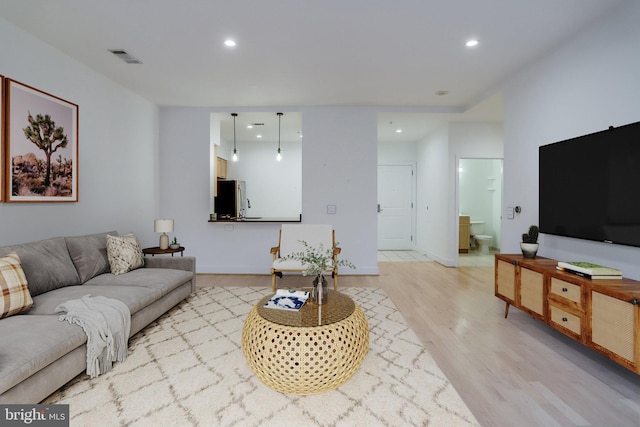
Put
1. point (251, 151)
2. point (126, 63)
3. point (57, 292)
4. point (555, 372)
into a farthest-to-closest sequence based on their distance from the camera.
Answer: point (251, 151) < point (126, 63) < point (57, 292) < point (555, 372)

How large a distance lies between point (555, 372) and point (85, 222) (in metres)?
4.73

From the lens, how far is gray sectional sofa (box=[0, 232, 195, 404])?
1623 millimetres

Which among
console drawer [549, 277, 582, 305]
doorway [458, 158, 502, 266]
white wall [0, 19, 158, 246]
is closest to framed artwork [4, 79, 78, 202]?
white wall [0, 19, 158, 246]

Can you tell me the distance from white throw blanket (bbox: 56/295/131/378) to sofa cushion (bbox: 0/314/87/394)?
0.06 metres

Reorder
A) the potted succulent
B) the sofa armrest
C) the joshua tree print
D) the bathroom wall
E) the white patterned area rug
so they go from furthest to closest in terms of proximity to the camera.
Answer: the bathroom wall → the sofa armrest → the potted succulent → the joshua tree print → the white patterned area rug

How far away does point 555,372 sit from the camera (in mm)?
2188

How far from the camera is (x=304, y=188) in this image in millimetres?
4988

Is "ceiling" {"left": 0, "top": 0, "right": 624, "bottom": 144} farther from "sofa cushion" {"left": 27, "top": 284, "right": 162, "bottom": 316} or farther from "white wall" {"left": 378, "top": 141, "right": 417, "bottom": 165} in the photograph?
"white wall" {"left": 378, "top": 141, "right": 417, "bottom": 165}

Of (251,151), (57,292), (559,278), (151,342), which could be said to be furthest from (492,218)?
(57,292)

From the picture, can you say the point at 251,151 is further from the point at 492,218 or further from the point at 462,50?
the point at 492,218

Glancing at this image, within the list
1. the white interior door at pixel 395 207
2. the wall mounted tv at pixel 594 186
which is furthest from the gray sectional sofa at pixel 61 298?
the white interior door at pixel 395 207

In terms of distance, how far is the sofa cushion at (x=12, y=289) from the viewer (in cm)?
200

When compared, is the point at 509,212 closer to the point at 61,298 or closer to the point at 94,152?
the point at 61,298

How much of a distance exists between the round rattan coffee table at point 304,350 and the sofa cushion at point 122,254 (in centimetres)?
196
